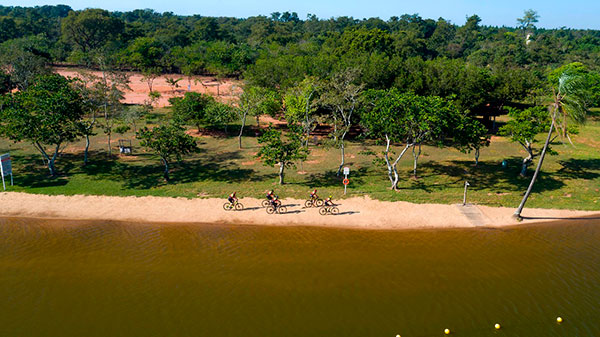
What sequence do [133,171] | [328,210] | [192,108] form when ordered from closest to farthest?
1. [328,210]
2. [133,171]
3. [192,108]

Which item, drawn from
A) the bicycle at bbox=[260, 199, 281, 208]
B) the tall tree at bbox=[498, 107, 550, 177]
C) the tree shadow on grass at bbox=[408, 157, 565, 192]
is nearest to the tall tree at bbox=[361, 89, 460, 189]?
the tree shadow on grass at bbox=[408, 157, 565, 192]

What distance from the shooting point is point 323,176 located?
3809 centimetres

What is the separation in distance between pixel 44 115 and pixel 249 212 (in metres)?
21.3

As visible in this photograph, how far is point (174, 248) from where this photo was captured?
2567 centimetres

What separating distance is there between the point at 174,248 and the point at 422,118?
868 inches

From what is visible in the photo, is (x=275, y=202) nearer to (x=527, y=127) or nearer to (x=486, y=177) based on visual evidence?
(x=486, y=177)

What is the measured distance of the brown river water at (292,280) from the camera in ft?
62.0

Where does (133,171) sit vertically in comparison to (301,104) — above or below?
below

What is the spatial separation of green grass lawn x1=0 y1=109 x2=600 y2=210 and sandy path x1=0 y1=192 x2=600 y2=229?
1.19 metres

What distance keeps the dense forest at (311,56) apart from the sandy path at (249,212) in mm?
16417

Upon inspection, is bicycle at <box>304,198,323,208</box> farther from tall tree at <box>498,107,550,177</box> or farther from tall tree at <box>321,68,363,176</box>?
tall tree at <box>498,107,550,177</box>

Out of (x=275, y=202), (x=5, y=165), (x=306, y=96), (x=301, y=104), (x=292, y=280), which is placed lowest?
(x=292, y=280)

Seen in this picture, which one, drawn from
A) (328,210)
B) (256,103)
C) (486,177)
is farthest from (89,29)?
(486,177)

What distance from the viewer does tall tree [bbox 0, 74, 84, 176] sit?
33906 mm
